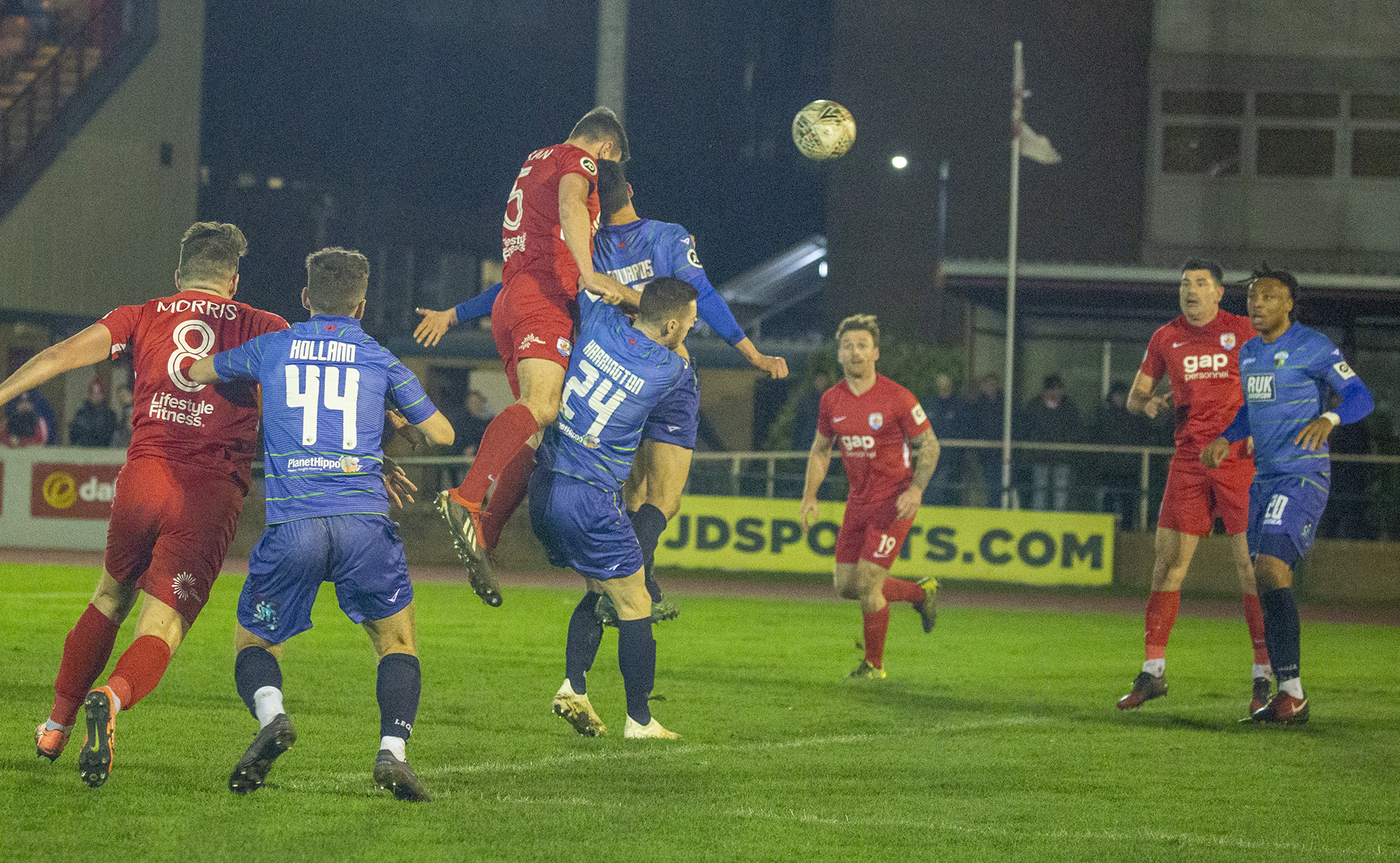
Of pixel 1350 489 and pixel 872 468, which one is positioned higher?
pixel 872 468

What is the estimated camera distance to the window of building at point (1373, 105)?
24625 millimetres

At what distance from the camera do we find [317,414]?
5781mm

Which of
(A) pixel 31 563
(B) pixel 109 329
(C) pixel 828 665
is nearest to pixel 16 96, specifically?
(A) pixel 31 563

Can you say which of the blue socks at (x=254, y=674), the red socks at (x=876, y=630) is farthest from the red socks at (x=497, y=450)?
the red socks at (x=876, y=630)

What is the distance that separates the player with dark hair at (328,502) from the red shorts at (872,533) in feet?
15.2

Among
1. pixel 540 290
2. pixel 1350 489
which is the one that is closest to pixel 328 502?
pixel 540 290

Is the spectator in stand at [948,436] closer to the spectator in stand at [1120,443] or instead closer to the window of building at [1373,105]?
the spectator in stand at [1120,443]

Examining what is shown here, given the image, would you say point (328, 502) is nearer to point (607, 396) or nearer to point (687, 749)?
point (607, 396)

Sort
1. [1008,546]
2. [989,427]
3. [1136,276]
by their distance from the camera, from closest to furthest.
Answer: [1008,546] < [989,427] < [1136,276]

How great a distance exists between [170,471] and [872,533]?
5.04 meters

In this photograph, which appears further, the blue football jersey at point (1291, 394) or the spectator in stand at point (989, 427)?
the spectator in stand at point (989, 427)

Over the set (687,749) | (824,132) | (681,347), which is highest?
(824,132)

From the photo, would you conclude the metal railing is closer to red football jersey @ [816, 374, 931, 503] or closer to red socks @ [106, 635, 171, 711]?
red football jersey @ [816, 374, 931, 503]

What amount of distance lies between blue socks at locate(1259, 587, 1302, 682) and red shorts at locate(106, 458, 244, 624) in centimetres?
533
